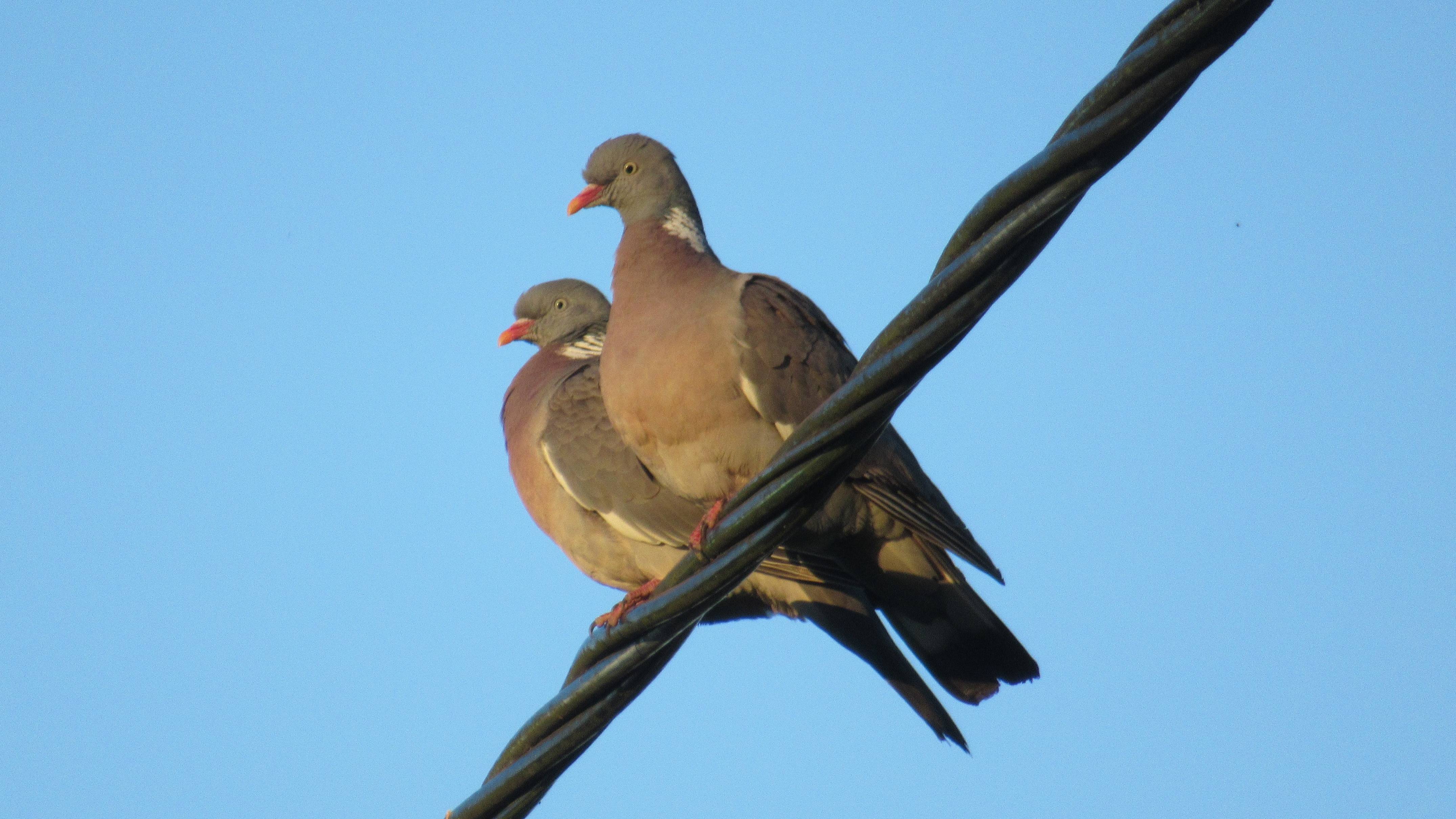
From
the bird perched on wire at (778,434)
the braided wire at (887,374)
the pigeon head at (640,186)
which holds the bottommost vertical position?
the braided wire at (887,374)

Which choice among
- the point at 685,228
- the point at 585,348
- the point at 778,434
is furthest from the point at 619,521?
the point at 585,348

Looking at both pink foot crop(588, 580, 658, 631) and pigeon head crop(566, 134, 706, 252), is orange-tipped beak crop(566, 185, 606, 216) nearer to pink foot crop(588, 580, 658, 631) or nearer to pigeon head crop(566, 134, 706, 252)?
pigeon head crop(566, 134, 706, 252)

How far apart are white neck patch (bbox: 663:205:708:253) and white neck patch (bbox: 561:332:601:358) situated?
5.00 ft

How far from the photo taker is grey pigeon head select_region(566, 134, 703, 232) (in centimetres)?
492

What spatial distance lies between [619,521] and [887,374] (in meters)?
3.45

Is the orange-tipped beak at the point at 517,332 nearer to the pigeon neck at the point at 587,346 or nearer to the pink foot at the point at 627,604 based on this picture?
the pigeon neck at the point at 587,346

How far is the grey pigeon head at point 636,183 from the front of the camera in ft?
16.1

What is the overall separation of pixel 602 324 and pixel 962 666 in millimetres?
3253

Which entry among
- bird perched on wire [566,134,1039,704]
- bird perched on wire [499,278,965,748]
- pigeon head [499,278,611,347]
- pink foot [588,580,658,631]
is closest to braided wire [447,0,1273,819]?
pink foot [588,580,658,631]

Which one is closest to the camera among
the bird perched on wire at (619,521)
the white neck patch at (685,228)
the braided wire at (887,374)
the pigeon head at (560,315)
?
the braided wire at (887,374)

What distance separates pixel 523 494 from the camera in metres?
5.71

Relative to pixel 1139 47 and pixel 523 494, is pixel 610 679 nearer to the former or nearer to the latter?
pixel 1139 47

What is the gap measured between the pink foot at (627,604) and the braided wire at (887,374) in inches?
34.2

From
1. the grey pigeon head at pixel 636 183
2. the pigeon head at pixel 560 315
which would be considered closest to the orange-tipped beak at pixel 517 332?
the pigeon head at pixel 560 315
